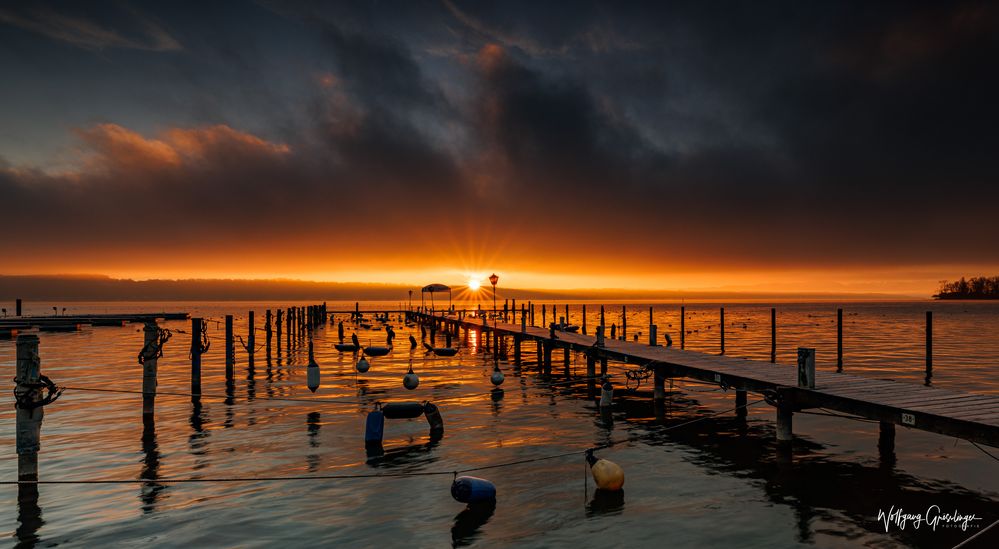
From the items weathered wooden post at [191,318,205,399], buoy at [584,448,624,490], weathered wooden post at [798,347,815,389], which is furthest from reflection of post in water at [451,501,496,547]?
weathered wooden post at [191,318,205,399]

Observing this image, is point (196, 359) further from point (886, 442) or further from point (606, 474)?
point (886, 442)

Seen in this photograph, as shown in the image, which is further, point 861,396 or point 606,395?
point 606,395

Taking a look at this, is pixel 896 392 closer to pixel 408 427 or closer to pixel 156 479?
pixel 408 427

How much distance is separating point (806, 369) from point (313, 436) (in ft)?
44.0

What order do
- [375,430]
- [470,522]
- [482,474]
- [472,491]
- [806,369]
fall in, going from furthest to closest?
[375,430] → [806,369] → [482,474] → [472,491] → [470,522]

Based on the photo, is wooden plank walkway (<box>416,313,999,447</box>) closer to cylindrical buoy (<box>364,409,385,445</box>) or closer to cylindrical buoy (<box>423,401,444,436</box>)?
cylindrical buoy (<box>423,401,444,436</box>)

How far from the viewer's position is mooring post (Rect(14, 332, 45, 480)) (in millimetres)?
12984

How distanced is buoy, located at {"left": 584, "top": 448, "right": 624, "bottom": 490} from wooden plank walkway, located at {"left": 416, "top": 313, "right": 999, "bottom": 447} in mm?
5405

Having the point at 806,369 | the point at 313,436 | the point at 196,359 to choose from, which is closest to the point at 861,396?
the point at 806,369

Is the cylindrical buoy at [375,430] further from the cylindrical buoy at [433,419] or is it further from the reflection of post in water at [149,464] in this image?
the reflection of post in water at [149,464]

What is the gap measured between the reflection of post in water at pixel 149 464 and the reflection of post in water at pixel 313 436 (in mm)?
3159

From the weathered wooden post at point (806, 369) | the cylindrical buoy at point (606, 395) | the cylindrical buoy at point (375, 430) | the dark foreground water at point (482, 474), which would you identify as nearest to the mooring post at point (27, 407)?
the dark foreground water at point (482, 474)

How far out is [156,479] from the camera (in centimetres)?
1385

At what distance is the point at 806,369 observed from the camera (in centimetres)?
1531
